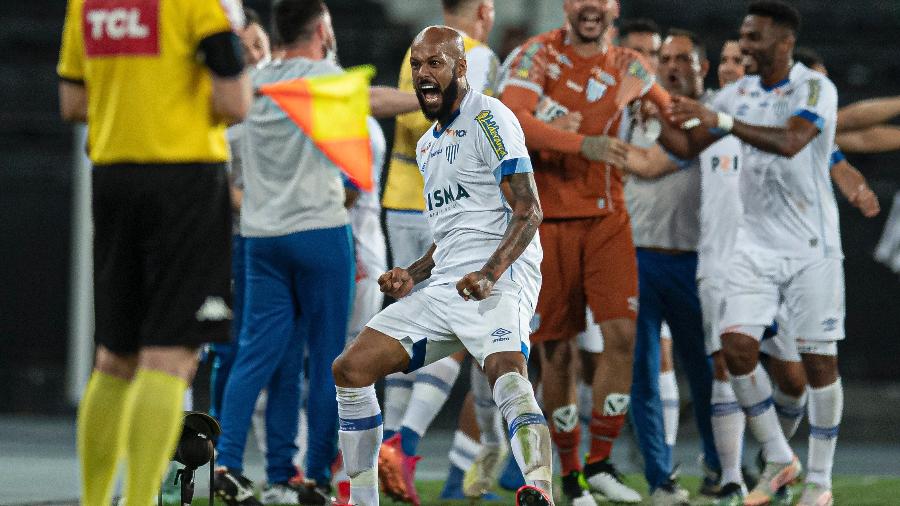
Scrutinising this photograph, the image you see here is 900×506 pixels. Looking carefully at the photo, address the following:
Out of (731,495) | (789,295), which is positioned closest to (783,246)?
(789,295)

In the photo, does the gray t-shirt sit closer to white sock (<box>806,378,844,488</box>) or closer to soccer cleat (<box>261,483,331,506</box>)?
soccer cleat (<box>261,483,331,506</box>)

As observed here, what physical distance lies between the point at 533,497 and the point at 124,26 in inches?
77.2

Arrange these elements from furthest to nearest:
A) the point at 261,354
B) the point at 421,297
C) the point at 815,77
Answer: the point at 815,77 → the point at 261,354 → the point at 421,297

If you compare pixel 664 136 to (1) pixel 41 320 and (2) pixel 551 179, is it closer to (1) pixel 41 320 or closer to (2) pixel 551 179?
(2) pixel 551 179

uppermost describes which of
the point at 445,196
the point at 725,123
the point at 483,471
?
the point at 725,123

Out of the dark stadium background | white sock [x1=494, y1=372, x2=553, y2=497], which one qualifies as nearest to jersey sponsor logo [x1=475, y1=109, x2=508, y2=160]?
white sock [x1=494, y1=372, x2=553, y2=497]

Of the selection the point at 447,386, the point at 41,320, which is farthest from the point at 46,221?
the point at 447,386

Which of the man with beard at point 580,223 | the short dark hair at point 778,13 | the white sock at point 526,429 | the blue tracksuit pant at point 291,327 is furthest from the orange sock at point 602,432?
the short dark hair at point 778,13

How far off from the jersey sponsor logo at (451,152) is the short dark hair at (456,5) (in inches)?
90.4

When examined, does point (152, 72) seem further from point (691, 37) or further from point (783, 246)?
point (691, 37)

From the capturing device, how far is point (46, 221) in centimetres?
1441

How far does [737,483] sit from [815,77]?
2.05 m

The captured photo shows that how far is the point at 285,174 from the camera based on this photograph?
6809 millimetres

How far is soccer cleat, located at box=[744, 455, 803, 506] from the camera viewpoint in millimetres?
7102
